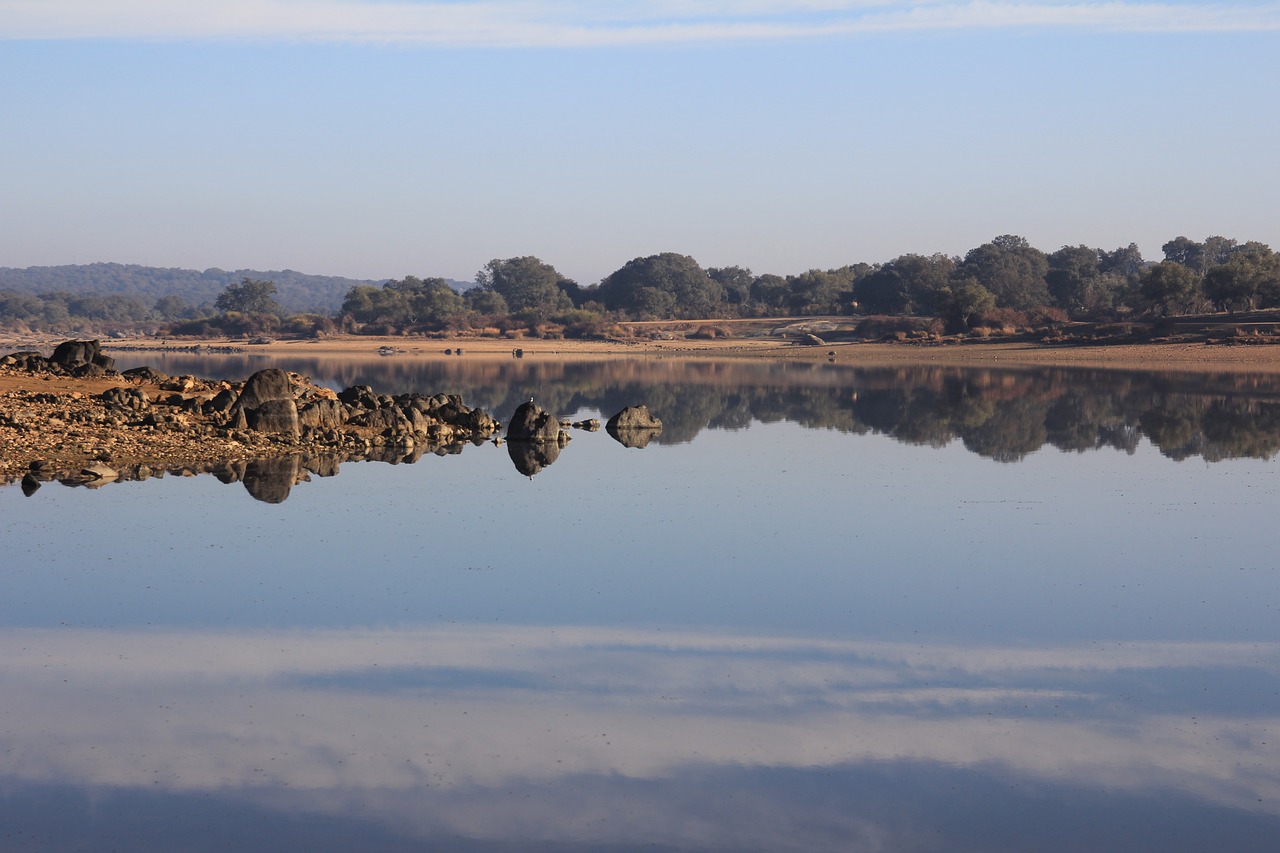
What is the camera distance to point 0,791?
10.6 m

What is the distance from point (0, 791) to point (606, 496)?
16821 millimetres

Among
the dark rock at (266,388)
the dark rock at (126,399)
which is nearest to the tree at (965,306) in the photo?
the dark rock at (266,388)

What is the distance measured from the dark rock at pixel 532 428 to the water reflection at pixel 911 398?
9.82 ft

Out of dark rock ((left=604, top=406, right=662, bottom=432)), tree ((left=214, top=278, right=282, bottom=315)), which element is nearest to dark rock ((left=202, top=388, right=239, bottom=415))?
dark rock ((left=604, top=406, right=662, bottom=432))

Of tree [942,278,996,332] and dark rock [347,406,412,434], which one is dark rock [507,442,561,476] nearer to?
dark rock [347,406,412,434]

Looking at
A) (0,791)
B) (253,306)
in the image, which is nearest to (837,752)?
(0,791)

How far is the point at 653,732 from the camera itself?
39.4 feet

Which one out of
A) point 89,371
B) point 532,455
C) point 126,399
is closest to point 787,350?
point 89,371

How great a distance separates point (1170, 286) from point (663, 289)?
6589 centimetres

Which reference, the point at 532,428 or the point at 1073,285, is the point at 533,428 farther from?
the point at 1073,285

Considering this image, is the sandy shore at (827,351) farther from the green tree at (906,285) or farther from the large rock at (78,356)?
the large rock at (78,356)

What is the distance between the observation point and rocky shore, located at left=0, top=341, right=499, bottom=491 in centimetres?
2956

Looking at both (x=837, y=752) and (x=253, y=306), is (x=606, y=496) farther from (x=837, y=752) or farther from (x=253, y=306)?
(x=253, y=306)

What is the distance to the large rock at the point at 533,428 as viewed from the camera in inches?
1484
